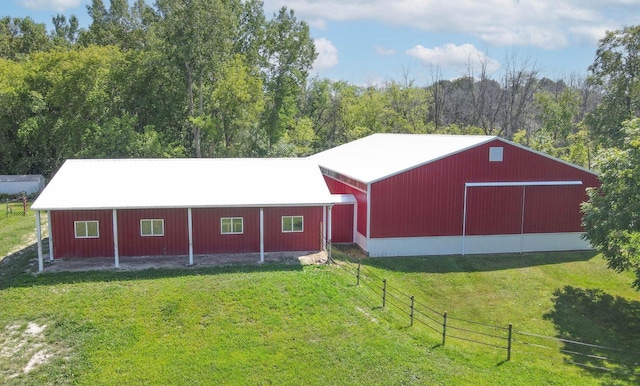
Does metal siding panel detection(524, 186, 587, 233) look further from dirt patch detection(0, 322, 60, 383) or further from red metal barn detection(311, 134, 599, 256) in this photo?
dirt patch detection(0, 322, 60, 383)

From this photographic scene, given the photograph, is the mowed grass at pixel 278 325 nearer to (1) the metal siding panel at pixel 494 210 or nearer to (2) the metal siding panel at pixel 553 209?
(1) the metal siding panel at pixel 494 210

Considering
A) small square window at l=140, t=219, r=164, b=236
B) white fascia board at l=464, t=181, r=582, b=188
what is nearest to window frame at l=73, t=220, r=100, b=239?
small square window at l=140, t=219, r=164, b=236

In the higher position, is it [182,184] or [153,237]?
[182,184]

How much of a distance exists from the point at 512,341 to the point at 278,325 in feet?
25.8

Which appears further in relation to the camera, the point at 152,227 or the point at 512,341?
the point at 152,227

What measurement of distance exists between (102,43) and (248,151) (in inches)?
981

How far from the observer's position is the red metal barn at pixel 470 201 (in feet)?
76.9

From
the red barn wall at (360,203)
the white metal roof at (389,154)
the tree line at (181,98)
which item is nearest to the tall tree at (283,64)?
the tree line at (181,98)

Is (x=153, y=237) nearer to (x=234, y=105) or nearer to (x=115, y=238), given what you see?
(x=115, y=238)

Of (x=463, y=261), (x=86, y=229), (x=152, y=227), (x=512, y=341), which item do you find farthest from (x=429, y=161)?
(x=86, y=229)

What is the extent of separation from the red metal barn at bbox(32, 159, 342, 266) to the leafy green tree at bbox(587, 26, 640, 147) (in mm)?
21994

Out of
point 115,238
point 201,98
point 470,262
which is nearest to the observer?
point 115,238

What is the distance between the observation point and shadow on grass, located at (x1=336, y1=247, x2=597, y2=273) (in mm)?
22234

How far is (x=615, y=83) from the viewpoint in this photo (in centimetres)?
3231
